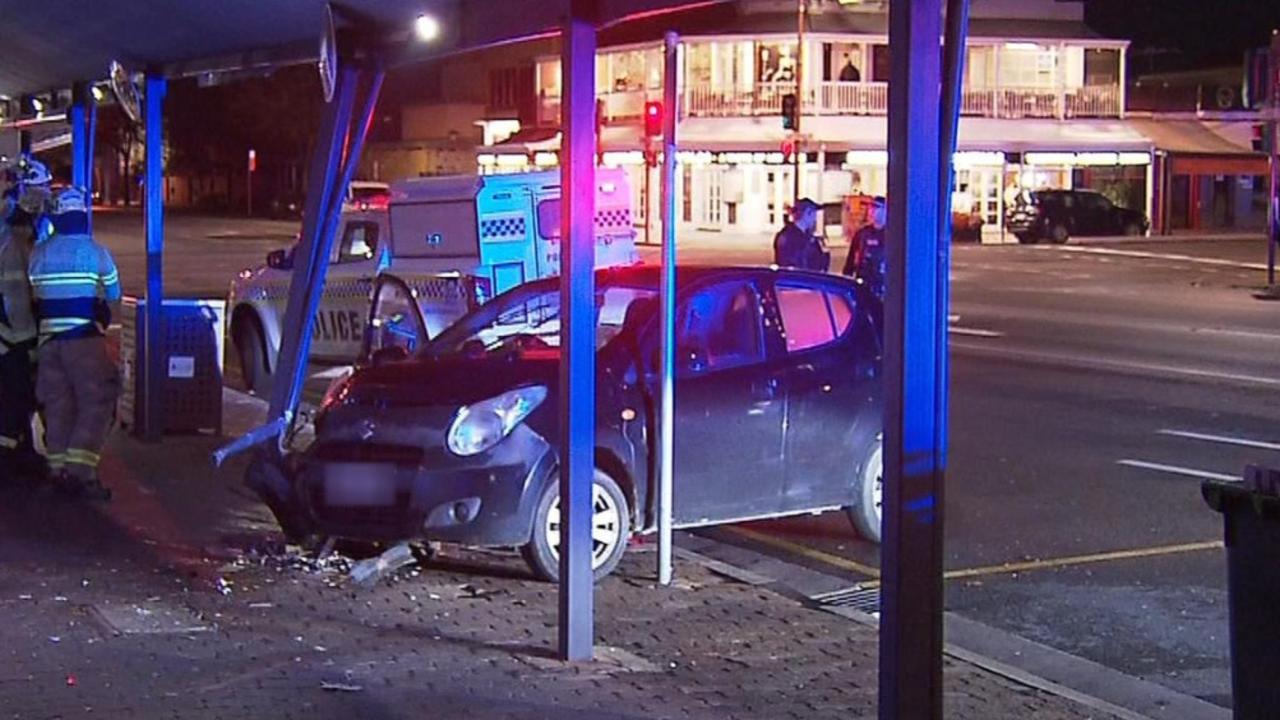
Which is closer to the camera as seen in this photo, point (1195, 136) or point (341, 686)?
point (341, 686)

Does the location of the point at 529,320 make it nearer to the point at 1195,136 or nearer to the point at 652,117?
the point at 652,117

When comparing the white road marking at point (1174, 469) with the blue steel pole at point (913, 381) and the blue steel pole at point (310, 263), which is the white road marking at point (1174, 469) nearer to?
the blue steel pole at point (310, 263)

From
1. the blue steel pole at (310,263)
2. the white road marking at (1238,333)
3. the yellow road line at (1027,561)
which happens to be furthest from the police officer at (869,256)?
the white road marking at (1238,333)

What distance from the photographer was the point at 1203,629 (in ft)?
26.8

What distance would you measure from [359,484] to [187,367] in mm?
5302

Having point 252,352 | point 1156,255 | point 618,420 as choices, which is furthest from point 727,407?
point 1156,255

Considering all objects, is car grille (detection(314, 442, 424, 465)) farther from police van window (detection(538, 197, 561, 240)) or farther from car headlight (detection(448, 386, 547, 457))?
police van window (detection(538, 197, 561, 240))

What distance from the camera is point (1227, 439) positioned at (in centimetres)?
1368

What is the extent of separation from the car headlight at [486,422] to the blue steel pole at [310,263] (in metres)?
1.83

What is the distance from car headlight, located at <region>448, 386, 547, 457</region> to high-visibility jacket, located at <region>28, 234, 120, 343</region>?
11.2ft

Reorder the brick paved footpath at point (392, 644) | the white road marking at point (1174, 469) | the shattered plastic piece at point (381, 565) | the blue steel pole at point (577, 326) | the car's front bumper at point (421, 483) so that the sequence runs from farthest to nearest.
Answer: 1. the white road marking at point (1174, 469)
2. the shattered plastic piece at point (381, 565)
3. the car's front bumper at point (421, 483)
4. the blue steel pole at point (577, 326)
5. the brick paved footpath at point (392, 644)

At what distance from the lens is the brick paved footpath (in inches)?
264

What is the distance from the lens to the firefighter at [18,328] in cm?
1118

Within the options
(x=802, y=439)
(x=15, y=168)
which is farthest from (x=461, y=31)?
(x=15, y=168)
